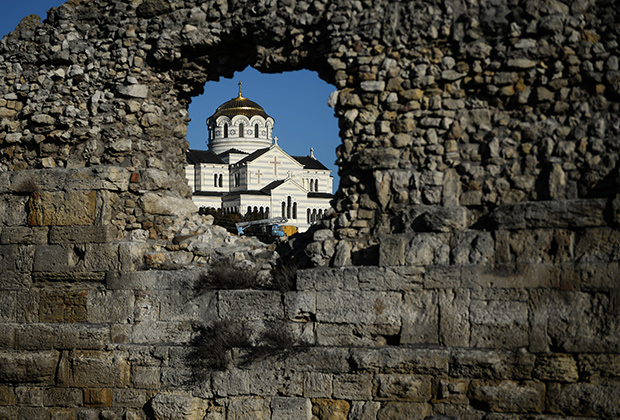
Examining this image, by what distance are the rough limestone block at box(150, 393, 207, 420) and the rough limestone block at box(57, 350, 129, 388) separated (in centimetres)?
44

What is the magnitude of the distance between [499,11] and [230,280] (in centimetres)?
323

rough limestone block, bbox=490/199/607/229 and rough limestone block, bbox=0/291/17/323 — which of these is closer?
rough limestone block, bbox=490/199/607/229

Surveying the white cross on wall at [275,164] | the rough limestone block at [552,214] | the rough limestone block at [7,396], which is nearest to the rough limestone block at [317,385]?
the rough limestone block at [552,214]

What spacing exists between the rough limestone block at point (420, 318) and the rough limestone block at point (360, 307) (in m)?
0.07

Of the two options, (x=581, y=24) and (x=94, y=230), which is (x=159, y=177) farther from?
(x=581, y=24)

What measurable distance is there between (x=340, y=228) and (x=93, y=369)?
2.60m

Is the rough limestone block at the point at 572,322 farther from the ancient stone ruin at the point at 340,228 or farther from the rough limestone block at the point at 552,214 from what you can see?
the rough limestone block at the point at 552,214

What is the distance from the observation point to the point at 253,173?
82.7 metres

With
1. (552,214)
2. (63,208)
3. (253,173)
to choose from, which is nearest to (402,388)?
(552,214)

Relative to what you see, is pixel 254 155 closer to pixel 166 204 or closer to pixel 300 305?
pixel 166 204

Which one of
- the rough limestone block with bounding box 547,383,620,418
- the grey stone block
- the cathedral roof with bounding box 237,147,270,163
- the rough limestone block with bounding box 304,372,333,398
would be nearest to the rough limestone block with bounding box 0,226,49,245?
the grey stone block

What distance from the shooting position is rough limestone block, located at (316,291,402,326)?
5.75m

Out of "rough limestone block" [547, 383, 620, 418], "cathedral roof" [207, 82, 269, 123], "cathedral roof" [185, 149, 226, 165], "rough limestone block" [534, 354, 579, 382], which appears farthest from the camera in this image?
"cathedral roof" [207, 82, 269, 123]

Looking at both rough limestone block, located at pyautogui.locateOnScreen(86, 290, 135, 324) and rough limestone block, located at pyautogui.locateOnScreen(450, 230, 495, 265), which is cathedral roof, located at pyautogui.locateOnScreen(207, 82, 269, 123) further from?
rough limestone block, located at pyautogui.locateOnScreen(450, 230, 495, 265)
